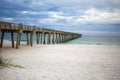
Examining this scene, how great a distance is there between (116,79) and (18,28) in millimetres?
12850

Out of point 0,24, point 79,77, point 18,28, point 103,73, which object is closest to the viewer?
point 79,77

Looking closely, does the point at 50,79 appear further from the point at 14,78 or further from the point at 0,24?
the point at 0,24

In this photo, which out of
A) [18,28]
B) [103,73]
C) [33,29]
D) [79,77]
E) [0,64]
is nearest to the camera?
[79,77]

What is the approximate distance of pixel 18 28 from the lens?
16766mm

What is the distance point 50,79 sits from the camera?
602 centimetres

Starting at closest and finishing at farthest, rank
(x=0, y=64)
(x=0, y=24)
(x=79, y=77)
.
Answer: (x=79, y=77) → (x=0, y=64) → (x=0, y=24)

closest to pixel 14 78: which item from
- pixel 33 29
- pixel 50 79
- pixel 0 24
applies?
pixel 50 79

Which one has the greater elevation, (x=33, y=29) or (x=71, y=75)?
(x=33, y=29)

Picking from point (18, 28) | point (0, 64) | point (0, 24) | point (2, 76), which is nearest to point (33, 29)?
point (18, 28)

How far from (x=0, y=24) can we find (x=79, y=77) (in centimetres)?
1023

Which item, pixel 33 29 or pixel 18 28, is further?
pixel 33 29

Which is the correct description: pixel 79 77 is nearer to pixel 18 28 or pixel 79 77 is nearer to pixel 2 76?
pixel 2 76

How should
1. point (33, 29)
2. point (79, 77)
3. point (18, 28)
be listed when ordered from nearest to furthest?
point (79, 77) < point (18, 28) < point (33, 29)

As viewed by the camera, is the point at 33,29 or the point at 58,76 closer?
the point at 58,76
